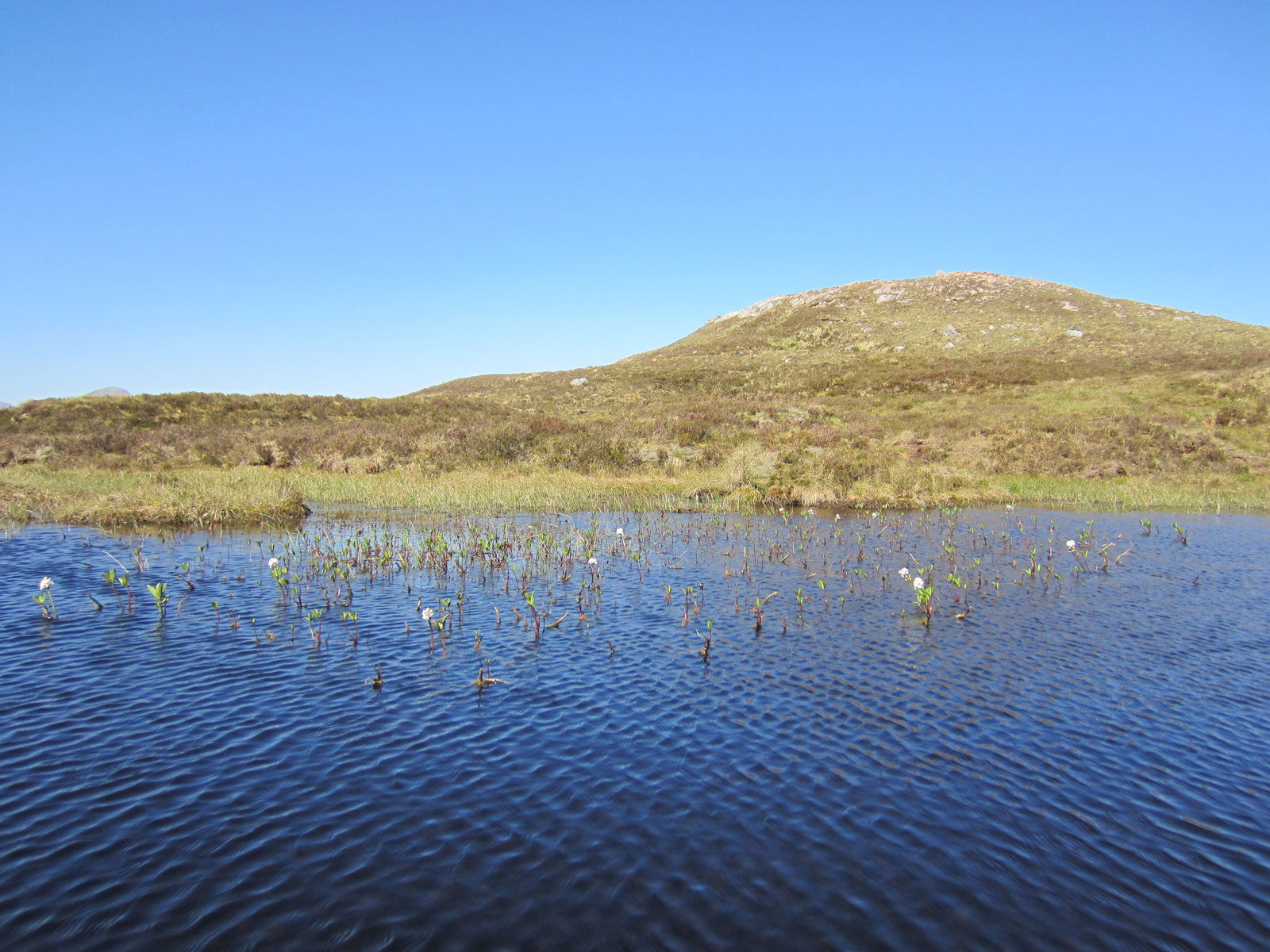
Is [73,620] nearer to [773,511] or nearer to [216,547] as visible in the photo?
[216,547]

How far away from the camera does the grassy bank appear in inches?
939

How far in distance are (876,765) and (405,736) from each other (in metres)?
5.50

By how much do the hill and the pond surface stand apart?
18.5 m

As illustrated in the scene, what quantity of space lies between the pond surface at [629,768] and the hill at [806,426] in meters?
18.5

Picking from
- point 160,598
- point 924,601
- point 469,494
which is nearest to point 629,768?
point 924,601

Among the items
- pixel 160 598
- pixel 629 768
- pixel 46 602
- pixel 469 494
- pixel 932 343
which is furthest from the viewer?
pixel 932 343

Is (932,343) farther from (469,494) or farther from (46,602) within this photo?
(46,602)

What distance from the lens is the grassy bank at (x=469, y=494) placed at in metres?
23.9

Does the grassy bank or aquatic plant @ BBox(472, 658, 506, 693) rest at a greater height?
the grassy bank

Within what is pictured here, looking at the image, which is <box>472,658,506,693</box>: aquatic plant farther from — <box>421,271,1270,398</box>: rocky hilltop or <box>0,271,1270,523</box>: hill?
<box>421,271,1270,398</box>: rocky hilltop

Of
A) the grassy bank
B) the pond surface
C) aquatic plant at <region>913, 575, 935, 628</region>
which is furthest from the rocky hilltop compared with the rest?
the pond surface

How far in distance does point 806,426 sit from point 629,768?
4149 centimetres

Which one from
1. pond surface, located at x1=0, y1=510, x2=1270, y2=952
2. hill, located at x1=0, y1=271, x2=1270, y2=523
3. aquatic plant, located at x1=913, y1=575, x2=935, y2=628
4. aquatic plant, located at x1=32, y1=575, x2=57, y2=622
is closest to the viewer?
pond surface, located at x1=0, y1=510, x2=1270, y2=952

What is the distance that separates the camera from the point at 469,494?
29.5 m
